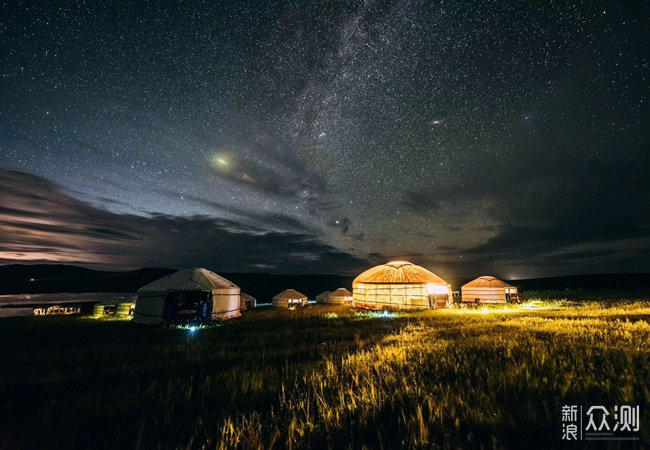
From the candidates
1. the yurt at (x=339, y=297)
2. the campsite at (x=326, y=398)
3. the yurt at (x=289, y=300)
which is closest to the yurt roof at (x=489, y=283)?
the yurt at (x=339, y=297)

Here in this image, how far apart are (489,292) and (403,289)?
1409cm

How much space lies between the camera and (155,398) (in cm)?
331

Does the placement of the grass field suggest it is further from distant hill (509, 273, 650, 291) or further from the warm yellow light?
distant hill (509, 273, 650, 291)

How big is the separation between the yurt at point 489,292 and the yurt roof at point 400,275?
914cm

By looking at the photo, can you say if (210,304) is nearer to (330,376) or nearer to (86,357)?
(86,357)

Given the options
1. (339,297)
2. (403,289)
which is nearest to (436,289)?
(403,289)

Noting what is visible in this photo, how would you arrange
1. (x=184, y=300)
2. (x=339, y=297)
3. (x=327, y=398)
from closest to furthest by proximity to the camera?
(x=327, y=398) → (x=184, y=300) → (x=339, y=297)

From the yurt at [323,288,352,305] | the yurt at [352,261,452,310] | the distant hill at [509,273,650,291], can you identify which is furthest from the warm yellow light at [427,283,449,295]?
the distant hill at [509,273,650,291]

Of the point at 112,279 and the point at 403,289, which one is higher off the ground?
the point at 403,289

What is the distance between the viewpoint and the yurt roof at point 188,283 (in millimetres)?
17547

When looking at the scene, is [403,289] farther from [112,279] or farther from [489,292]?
[112,279]

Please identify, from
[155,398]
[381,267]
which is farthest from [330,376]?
[381,267]

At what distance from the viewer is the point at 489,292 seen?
33406 mm

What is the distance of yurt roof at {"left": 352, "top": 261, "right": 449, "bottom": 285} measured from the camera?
27.4 meters
